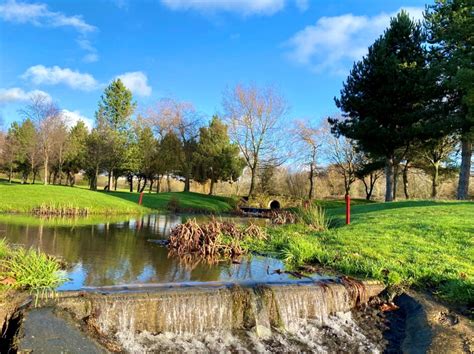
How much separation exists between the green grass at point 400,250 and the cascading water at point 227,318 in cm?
143

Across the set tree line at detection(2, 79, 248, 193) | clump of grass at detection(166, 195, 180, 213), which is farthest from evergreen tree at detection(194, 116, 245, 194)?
clump of grass at detection(166, 195, 180, 213)

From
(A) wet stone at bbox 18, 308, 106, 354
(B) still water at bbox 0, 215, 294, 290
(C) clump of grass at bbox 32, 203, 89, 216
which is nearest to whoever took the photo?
(A) wet stone at bbox 18, 308, 106, 354

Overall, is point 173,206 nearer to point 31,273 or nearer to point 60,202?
point 60,202

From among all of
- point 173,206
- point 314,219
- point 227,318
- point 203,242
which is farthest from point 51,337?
point 173,206

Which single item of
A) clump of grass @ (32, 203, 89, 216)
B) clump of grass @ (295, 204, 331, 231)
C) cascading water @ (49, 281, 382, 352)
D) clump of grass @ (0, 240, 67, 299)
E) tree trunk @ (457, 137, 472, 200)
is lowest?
cascading water @ (49, 281, 382, 352)

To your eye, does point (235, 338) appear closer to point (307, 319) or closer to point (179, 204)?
point (307, 319)

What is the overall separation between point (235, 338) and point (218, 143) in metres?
41.0

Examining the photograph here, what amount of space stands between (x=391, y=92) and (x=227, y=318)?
2319 cm

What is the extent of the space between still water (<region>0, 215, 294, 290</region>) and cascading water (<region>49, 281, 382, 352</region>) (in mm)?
832

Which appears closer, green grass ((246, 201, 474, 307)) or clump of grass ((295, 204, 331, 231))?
green grass ((246, 201, 474, 307))

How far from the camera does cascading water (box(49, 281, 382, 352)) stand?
5.08 metres

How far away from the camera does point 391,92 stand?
25281mm

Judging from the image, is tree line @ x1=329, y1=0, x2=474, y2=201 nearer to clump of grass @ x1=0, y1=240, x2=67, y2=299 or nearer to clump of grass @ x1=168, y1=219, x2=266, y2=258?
clump of grass @ x1=168, y1=219, x2=266, y2=258

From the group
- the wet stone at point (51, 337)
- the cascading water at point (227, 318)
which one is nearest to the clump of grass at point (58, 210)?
the cascading water at point (227, 318)
